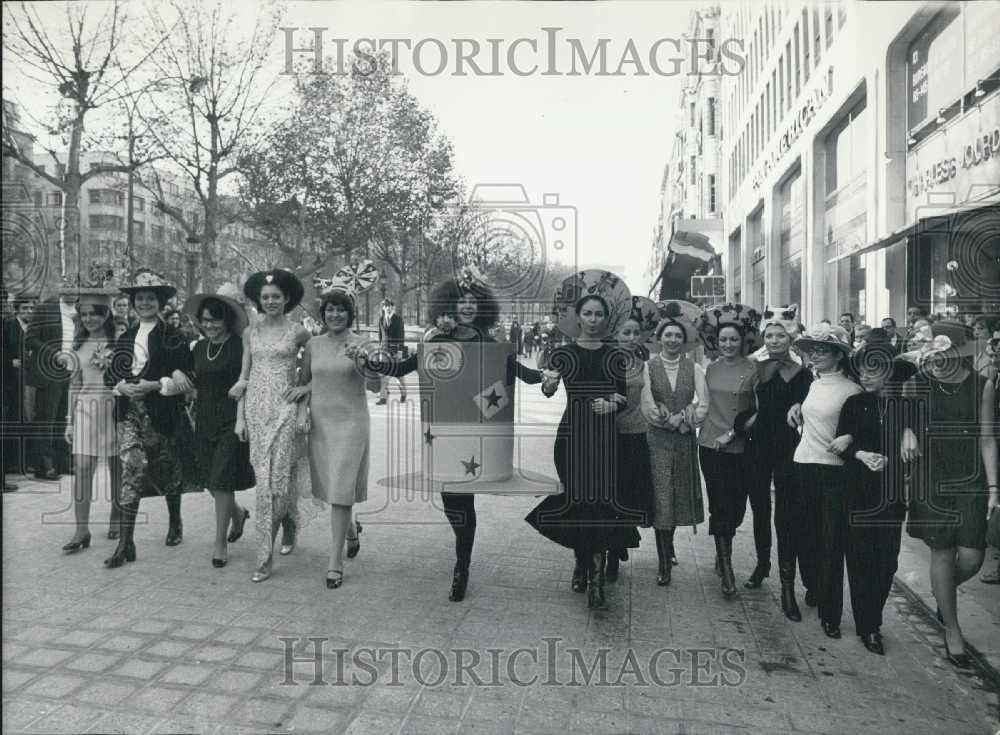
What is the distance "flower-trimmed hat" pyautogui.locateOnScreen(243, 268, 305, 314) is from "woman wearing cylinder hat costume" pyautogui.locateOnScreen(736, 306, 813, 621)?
10.4 feet

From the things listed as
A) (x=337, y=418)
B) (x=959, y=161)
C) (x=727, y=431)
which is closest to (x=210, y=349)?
(x=337, y=418)

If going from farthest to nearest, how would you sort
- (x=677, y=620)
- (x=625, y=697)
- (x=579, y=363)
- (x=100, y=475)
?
(x=100, y=475), (x=579, y=363), (x=677, y=620), (x=625, y=697)

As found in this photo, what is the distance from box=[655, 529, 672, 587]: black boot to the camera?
5.32 m

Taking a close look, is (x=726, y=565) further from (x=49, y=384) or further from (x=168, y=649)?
(x=49, y=384)

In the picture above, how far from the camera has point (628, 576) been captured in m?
5.52

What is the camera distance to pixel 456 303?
200 inches

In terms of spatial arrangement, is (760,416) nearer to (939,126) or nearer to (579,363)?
(579,363)

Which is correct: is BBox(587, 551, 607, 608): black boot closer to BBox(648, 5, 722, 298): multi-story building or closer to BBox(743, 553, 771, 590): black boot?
BBox(743, 553, 771, 590): black boot

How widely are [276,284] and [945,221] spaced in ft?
27.5

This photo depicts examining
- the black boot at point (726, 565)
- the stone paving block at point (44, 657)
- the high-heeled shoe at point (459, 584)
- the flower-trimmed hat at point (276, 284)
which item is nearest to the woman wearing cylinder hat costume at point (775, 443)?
the black boot at point (726, 565)

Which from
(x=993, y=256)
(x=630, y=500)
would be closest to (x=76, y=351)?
(x=630, y=500)

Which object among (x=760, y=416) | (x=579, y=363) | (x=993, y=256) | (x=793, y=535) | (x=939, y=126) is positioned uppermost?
(x=939, y=126)

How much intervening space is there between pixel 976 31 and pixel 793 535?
303 inches

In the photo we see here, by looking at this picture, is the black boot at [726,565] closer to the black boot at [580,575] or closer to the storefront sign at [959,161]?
the black boot at [580,575]
